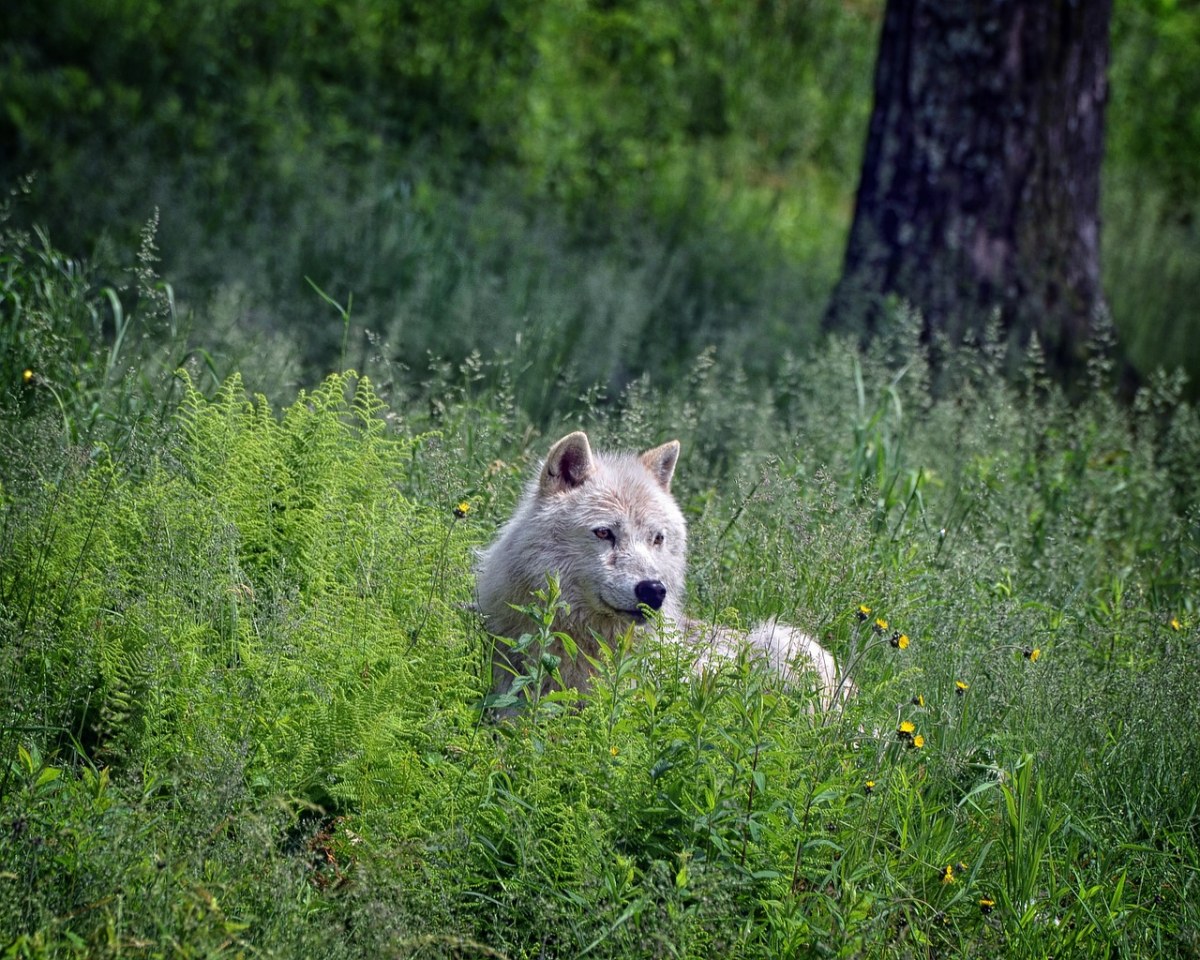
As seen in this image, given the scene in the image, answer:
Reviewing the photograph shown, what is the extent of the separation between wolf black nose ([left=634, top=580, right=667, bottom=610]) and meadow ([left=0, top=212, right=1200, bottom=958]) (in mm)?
374

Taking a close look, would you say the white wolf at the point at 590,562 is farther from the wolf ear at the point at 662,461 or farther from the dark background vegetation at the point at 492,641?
the dark background vegetation at the point at 492,641

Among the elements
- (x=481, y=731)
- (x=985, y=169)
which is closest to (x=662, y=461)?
(x=481, y=731)

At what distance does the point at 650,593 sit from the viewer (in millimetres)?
4387

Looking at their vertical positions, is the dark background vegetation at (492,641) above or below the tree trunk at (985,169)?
below

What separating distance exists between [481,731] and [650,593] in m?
0.89

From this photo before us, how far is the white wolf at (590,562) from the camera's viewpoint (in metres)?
4.49

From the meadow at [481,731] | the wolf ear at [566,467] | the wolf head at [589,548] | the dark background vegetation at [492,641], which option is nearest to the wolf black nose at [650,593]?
the wolf head at [589,548]

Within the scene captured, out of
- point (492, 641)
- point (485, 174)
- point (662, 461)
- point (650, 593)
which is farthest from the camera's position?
point (485, 174)

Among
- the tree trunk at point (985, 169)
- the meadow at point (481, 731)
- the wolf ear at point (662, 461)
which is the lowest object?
the meadow at point (481, 731)

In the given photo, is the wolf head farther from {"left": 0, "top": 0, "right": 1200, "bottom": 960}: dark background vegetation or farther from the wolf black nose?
{"left": 0, "top": 0, "right": 1200, "bottom": 960}: dark background vegetation

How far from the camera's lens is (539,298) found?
799 centimetres

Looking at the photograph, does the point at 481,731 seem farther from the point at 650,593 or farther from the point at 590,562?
the point at 590,562

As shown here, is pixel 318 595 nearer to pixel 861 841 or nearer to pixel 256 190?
pixel 861 841

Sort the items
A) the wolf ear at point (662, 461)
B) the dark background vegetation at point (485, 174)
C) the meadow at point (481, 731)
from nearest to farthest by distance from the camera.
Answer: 1. the meadow at point (481, 731)
2. the wolf ear at point (662, 461)
3. the dark background vegetation at point (485, 174)
